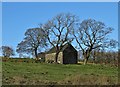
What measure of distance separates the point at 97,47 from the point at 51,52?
2173cm

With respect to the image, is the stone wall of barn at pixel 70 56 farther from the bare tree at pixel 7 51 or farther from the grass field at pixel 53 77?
the grass field at pixel 53 77

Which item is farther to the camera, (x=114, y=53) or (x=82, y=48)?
(x=114, y=53)

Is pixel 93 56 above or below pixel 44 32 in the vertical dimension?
below

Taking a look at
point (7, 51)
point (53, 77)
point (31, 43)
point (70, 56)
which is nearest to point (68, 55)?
point (70, 56)

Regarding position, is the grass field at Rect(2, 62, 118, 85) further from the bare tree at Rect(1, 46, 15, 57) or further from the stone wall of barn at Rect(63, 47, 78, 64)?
the bare tree at Rect(1, 46, 15, 57)

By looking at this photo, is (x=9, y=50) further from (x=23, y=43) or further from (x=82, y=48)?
(x=82, y=48)

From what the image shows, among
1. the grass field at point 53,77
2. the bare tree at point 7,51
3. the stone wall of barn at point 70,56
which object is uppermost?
the bare tree at point 7,51

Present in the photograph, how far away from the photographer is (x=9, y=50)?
74.0 metres

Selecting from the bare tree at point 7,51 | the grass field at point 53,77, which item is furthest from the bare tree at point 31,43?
the grass field at point 53,77

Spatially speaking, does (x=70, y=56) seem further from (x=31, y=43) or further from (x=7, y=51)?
(x=7, y=51)

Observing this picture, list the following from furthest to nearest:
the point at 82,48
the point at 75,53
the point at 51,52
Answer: the point at 51,52 < the point at 75,53 < the point at 82,48

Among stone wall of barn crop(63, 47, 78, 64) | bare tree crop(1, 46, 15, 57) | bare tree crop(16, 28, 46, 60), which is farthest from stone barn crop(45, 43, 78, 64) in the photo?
bare tree crop(1, 46, 15, 57)

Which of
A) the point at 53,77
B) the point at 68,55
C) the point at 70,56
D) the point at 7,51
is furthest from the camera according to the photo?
the point at 7,51

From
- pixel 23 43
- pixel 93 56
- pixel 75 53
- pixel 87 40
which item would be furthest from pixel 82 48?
pixel 23 43
